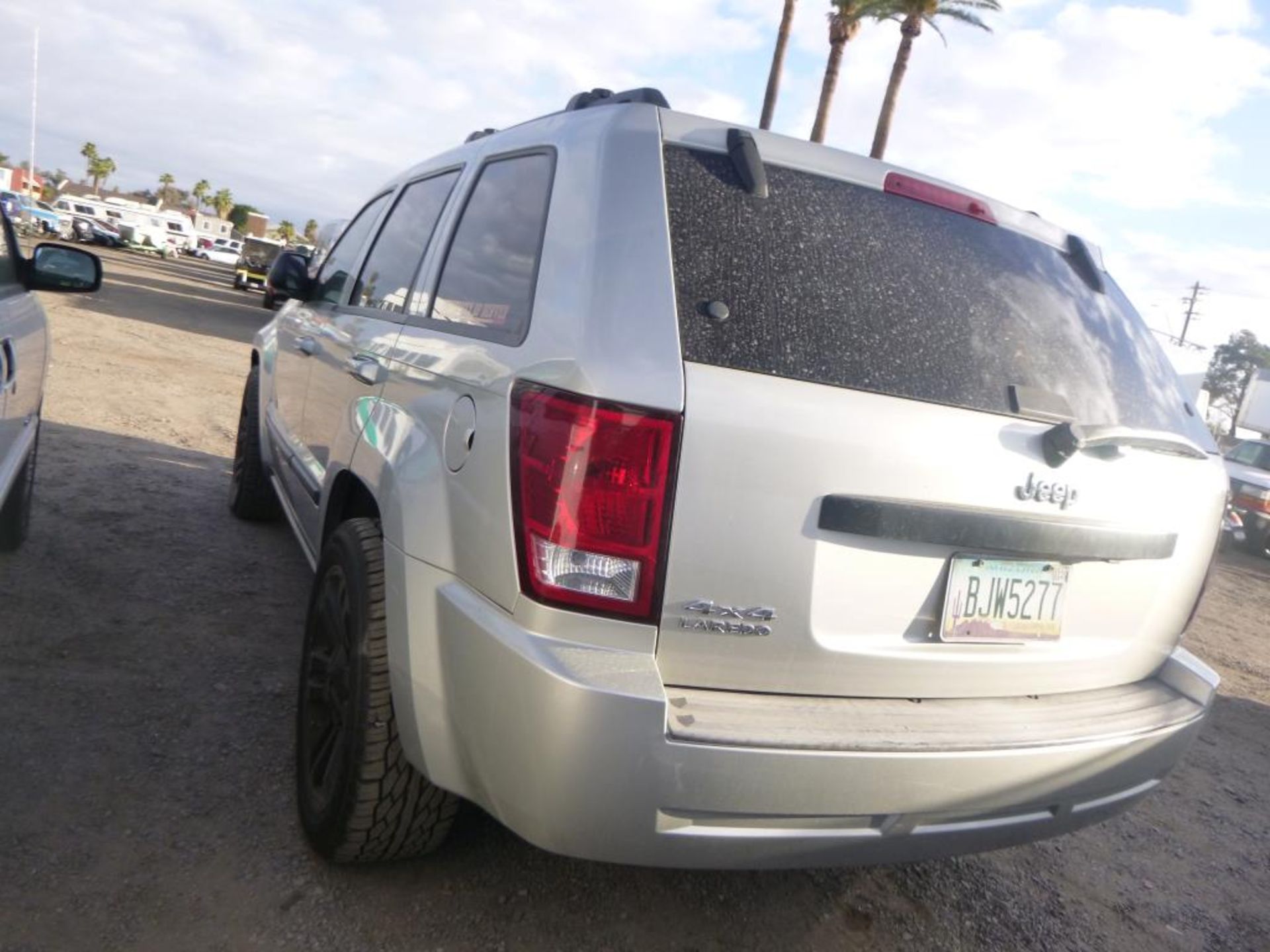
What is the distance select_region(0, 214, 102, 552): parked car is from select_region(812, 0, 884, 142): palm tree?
1735 cm

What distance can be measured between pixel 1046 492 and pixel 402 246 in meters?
2.16

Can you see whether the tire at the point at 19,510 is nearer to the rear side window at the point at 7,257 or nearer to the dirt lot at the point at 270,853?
the dirt lot at the point at 270,853

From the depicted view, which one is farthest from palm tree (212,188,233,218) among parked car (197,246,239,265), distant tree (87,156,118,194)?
parked car (197,246,239,265)

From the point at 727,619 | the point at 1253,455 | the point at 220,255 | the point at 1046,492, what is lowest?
the point at 220,255

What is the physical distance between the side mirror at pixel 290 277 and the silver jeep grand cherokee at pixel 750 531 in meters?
1.76

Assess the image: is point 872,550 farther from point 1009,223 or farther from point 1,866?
point 1,866

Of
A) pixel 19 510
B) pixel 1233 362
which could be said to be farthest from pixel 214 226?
pixel 19 510

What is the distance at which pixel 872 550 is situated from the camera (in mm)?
2090

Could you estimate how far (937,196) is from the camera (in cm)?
255

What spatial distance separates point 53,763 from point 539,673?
1.79 m

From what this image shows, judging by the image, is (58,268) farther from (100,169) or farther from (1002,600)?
(100,169)

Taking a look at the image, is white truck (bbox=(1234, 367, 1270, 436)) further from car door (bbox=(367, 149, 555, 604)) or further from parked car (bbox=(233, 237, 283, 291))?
parked car (bbox=(233, 237, 283, 291))

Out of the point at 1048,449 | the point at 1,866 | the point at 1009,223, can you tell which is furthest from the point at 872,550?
the point at 1,866

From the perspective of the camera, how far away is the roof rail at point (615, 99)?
2.38 meters
